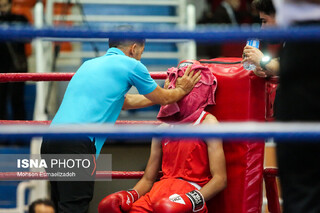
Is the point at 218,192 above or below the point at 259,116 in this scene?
below

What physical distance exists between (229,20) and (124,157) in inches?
69.3

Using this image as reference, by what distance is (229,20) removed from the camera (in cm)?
550

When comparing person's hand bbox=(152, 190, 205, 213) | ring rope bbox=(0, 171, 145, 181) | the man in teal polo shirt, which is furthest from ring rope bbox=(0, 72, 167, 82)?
person's hand bbox=(152, 190, 205, 213)

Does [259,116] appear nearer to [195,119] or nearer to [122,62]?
[195,119]

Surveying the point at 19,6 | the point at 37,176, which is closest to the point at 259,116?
the point at 37,176

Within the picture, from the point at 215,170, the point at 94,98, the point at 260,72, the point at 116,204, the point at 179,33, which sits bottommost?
the point at 116,204

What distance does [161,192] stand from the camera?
2439 mm

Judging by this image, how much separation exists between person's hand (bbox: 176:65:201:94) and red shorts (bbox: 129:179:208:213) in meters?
0.42

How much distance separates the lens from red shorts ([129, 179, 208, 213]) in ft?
7.89

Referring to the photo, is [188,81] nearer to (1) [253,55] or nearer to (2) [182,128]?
(1) [253,55]

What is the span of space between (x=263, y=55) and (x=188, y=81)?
38 centimetres

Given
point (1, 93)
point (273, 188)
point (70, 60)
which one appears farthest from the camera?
Result: point (70, 60)

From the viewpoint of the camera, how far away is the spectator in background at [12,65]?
5.02 m

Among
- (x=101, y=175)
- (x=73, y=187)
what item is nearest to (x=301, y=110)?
(x=73, y=187)
